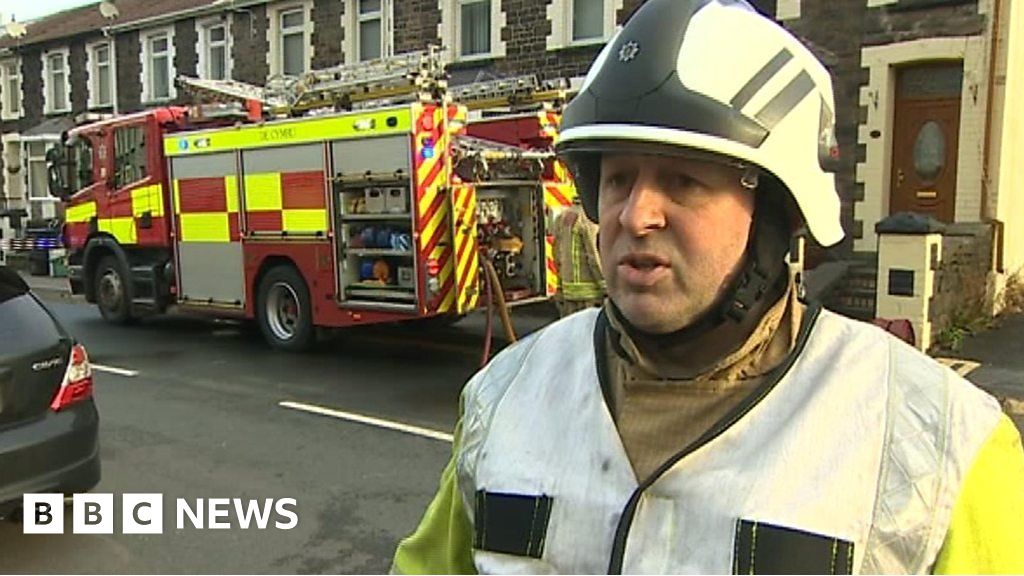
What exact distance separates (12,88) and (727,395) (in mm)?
33351

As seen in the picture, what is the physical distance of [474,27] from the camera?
16703mm

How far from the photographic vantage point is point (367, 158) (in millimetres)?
8648

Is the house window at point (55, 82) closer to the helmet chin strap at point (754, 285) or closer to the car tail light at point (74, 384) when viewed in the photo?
the car tail light at point (74, 384)

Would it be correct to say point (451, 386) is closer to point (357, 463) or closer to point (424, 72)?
point (357, 463)

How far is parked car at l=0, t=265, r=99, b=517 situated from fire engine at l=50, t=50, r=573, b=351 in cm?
395

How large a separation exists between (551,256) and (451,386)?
1.85m

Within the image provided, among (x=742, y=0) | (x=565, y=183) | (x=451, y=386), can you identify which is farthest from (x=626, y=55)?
(x=565, y=183)

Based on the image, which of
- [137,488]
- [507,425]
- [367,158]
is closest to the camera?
[507,425]

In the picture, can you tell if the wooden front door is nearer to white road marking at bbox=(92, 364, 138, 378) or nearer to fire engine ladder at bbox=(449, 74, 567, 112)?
fire engine ladder at bbox=(449, 74, 567, 112)

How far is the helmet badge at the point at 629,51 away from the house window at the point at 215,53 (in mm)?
21949

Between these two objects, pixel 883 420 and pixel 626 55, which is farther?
pixel 626 55

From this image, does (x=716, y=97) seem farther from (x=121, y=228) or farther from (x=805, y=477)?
Result: (x=121, y=228)

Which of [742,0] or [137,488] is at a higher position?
[742,0]

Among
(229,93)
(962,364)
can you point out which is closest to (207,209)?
(229,93)
